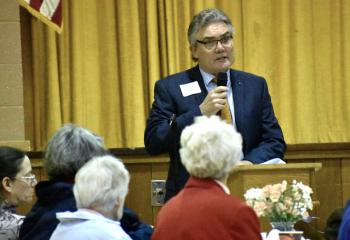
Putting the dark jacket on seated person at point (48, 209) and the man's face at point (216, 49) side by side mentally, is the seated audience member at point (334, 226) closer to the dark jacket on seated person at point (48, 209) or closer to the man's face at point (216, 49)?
the dark jacket on seated person at point (48, 209)

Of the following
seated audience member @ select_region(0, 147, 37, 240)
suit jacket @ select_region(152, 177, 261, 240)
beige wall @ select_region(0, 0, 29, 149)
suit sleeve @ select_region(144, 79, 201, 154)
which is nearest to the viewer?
suit jacket @ select_region(152, 177, 261, 240)

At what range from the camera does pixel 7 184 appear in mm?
3643

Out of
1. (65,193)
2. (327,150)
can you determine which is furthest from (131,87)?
(65,193)

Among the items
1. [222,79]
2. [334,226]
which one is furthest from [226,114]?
[334,226]

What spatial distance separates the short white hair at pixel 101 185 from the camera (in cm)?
275

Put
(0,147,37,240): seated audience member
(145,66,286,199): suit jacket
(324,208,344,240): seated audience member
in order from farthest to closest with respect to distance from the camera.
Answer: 1. (145,66,286,199): suit jacket
2. (0,147,37,240): seated audience member
3. (324,208,344,240): seated audience member

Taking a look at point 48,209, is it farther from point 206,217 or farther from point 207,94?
point 207,94

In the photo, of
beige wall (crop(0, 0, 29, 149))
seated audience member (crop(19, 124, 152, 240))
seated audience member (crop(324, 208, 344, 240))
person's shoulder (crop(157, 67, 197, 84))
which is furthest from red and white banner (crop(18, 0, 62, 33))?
seated audience member (crop(324, 208, 344, 240))

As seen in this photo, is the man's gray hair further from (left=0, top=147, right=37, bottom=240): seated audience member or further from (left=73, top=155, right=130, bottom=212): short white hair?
(left=73, top=155, right=130, bottom=212): short white hair

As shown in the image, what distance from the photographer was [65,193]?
10.4 ft

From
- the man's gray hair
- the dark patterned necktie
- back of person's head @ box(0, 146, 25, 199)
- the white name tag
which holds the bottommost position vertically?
back of person's head @ box(0, 146, 25, 199)

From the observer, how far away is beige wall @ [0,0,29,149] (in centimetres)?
535

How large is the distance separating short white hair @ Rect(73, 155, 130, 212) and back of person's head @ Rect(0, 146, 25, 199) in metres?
0.96

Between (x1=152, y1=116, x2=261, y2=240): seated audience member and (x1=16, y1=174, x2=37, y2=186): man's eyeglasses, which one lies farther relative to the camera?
(x1=16, y1=174, x2=37, y2=186): man's eyeglasses
